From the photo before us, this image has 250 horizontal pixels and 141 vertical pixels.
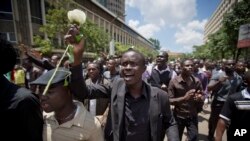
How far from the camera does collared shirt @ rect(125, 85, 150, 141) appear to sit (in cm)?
256

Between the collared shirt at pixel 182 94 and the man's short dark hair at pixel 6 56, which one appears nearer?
the man's short dark hair at pixel 6 56

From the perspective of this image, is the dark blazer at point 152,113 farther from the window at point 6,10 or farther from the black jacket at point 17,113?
the window at point 6,10

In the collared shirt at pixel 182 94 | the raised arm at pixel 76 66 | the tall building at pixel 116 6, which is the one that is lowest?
the collared shirt at pixel 182 94

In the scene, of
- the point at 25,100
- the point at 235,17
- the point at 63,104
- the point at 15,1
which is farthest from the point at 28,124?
the point at 235,17

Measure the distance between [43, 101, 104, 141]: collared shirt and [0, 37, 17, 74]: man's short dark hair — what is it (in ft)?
1.82

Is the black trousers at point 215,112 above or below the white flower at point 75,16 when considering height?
below

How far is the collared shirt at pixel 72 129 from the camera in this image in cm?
188

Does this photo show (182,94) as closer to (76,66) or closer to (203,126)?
(76,66)

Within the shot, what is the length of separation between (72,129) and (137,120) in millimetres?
864

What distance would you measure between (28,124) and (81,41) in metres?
0.75

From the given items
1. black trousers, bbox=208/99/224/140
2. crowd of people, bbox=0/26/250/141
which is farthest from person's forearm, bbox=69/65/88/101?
→ black trousers, bbox=208/99/224/140

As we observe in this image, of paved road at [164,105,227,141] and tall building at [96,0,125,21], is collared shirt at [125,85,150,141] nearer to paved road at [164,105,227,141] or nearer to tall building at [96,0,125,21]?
paved road at [164,105,227,141]

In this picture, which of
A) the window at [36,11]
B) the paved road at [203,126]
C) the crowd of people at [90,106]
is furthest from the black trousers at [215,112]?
the window at [36,11]

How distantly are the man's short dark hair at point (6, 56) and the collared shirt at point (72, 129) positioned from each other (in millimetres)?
554
